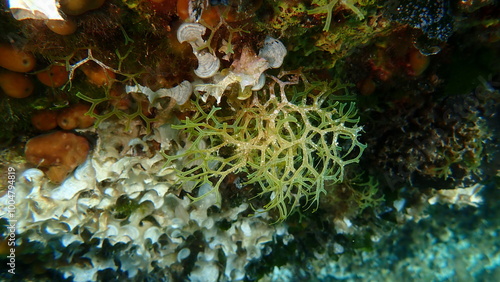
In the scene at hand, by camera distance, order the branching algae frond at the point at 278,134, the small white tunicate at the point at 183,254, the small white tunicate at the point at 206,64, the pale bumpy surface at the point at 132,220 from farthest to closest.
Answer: the small white tunicate at the point at 183,254 → the pale bumpy surface at the point at 132,220 → the branching algae frond at the point at 278,134 → the small white tunicate at the point at 206,64

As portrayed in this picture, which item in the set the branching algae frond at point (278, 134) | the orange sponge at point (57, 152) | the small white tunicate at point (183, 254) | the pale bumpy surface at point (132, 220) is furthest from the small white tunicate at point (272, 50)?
the small white tunicate at point (183, 254)

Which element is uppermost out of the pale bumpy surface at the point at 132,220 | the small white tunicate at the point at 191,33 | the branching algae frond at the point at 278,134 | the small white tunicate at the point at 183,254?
the small white tunicate at the point at 191,33

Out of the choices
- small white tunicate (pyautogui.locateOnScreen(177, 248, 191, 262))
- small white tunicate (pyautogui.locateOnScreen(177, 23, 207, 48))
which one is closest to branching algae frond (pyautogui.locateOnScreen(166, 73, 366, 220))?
small white tunicate (pyautogui.locateOnScreen(177, 23, 207, 48))

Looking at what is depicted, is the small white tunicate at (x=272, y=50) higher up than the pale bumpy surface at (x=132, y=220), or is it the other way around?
the small white tunicate at (x=272, y=50)

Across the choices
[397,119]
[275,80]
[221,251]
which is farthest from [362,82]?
[221,251]

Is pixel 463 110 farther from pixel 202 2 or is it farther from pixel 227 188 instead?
pixel 202 2

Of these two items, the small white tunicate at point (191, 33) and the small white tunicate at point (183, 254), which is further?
the small white tunicate at point (183, 254)

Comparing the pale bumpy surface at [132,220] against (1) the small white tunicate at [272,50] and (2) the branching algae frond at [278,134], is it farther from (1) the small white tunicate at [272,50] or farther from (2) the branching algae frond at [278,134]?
(1) the small white tunicate at [272,50]

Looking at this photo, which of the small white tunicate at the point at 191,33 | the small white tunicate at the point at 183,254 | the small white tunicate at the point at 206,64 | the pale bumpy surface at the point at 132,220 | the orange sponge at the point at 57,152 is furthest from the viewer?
the small white tunicate at the point at 183,254

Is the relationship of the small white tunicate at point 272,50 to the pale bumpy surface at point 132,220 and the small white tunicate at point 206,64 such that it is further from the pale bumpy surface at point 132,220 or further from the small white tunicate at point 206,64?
the pale bumpy surface at point 132,220

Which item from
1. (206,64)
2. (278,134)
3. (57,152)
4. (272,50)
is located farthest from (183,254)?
(272,50)

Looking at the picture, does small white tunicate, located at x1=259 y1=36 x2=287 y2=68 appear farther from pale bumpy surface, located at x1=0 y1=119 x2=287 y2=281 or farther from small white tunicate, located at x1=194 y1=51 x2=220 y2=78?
pale bumpy surface, located at x1=0 y1=119 x2=287 y2=281
